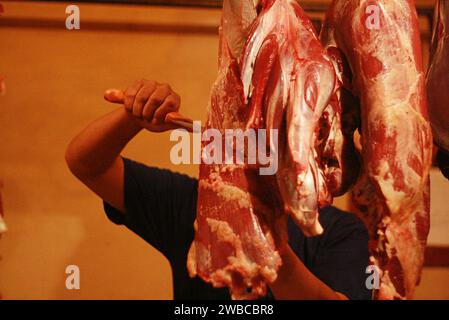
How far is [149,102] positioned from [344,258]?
63 centimetres

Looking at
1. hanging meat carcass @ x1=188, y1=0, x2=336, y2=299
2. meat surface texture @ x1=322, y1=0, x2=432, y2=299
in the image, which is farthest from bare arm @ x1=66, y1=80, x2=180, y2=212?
meat surface texture @ x1=322, y1=0, x2=432, y2=299

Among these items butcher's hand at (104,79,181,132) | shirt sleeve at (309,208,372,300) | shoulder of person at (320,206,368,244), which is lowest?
shirt sleeve at (309,208,372,300)

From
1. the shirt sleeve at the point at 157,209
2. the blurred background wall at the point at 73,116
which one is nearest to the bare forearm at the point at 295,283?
the shirt sleeve at the point at 157,209

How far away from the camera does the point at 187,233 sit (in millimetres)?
1669

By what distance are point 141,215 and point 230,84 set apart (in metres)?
0.76

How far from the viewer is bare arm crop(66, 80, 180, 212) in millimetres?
1273

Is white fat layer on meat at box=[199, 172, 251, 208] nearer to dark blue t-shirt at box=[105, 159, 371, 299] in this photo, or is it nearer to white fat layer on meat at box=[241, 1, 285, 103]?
white fat layer on meat at box=[241, 1, 285, 103]

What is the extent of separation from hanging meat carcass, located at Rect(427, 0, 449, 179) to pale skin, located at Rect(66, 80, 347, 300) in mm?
339

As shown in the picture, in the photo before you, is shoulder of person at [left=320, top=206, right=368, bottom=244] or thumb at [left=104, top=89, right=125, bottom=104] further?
shoulder of person at [left=320, top=206, right=368, bottom=244]

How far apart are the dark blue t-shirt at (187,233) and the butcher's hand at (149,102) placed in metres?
0.37

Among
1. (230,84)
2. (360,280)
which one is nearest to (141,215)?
(360,280)

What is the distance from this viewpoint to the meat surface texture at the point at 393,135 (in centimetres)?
89

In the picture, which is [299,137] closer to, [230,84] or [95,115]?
[230,84]

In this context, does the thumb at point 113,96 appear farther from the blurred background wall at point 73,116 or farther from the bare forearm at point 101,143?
the blurred background wall at point 73,116
